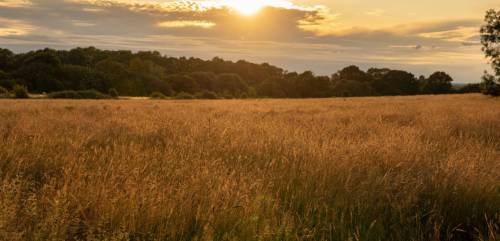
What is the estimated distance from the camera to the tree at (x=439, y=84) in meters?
77.2

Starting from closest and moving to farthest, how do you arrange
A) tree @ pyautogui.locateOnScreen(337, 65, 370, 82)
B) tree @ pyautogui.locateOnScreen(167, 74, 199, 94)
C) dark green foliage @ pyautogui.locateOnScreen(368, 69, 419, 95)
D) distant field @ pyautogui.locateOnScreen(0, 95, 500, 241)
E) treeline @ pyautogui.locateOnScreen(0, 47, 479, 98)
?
distant field @ pyautogui.locateOnScreen(0, 95, 500, 241) → treeline @ pyautogui.locateOnScreen(0, 47, 479, 98) → tree @ pyautogui.locateOnScreen(167, 74, 199, 94) → dark green foliage @ pyautogui.locateOnScreen(368, 69, 419, 95) → tree @ pyautogui.locateOnScreen(337, 65, 370, 82)

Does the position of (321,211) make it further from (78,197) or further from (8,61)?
(8,61)

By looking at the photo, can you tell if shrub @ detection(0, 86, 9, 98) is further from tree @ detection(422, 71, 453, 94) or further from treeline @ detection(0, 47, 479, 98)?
tree @ detection(422, 71, 453, 94)

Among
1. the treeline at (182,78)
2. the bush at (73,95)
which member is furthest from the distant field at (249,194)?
the treeline at (182,78)

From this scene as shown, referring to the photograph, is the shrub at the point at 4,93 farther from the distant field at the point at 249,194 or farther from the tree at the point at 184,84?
the distant field at the point at 249,194

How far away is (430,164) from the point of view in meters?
5.79

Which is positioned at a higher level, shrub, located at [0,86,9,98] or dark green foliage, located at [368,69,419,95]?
dark green foliage, located at [368,69,419,95]

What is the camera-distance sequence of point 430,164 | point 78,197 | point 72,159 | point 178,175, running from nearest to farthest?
point 78,197 → point 178,175 → point 72,159 → point 430,164

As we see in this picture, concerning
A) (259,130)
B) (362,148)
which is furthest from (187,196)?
(259,130)

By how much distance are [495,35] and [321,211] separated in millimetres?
26426

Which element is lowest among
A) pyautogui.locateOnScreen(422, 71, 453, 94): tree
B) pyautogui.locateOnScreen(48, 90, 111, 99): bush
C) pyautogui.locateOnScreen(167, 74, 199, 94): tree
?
pyautogui.locateOnScreen(48, 90, 111, 99): bush

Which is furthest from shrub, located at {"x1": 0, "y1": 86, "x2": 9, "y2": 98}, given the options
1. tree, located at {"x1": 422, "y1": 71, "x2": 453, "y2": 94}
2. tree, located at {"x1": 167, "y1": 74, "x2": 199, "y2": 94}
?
tree, located at {"x1": 422, "y1": 71, "x2": 453, "y2": 94}

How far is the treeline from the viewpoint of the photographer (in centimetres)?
6372

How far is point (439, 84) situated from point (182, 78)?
45930 mm
